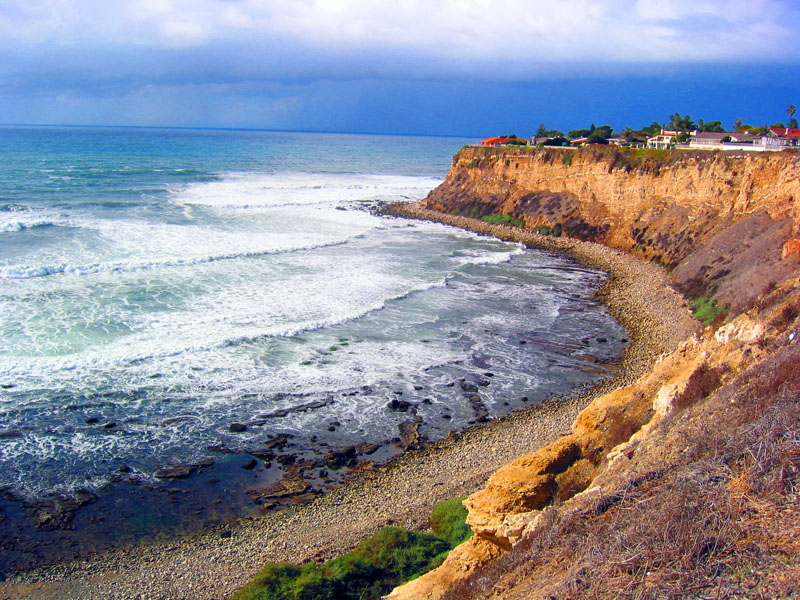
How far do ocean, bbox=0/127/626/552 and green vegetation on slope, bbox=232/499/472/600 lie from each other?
449 centimetres

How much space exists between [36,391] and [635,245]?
3807 cm

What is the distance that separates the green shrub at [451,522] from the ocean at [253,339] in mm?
3520

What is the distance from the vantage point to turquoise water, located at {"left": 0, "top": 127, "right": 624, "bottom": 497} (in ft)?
59.1

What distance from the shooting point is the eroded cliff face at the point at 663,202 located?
30125 mm

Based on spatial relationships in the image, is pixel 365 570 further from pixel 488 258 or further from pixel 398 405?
pixel 488 258

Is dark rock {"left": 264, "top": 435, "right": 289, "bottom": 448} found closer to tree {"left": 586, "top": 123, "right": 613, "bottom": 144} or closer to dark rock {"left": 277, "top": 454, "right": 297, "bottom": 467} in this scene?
dark rock {"left": 277, "top": 454, "right": 297, "bottom": 467}

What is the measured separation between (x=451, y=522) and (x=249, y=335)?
13.7m

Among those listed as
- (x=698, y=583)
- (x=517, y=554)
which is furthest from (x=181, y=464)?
→ (x=698, y=583)

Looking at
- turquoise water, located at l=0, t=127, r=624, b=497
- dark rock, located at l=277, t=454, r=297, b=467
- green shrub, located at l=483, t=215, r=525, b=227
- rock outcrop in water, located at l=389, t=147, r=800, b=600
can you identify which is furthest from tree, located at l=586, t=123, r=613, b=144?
dark rock, located at l=277, t=454, r=297, b=467

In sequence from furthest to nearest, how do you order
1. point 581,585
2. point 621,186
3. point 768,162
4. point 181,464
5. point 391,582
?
point 621,186 → point 768,162 → point 181,464 → point 391,582 → point 581,585

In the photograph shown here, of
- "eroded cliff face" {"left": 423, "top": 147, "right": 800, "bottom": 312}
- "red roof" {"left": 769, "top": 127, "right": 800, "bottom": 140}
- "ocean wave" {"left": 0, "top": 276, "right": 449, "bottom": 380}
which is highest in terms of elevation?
"red roof" {"left": 769, "top": 127, "right": 800, "bottom": 140}

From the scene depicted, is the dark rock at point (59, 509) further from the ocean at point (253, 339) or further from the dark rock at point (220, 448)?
the dark rock at point (220, 448)

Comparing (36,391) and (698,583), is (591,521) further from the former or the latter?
(36,391)

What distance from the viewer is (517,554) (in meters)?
8.38
